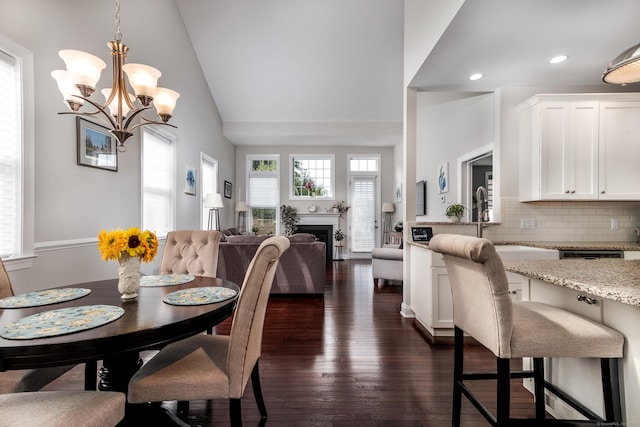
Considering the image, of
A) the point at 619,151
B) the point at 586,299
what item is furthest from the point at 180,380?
the point at 619,151

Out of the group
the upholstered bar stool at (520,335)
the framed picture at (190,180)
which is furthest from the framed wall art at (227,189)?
the upholstered bar stool at (520,335)

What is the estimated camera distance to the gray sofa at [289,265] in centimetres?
425

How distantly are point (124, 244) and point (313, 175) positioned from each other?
6.73 m

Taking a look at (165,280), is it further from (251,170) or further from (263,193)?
(251,170)

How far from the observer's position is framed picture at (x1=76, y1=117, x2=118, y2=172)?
2797mm

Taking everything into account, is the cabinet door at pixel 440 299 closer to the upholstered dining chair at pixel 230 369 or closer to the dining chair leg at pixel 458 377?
the dining chair leg at pixel 458 377

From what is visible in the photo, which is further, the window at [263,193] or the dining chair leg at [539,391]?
the window at [263,193]

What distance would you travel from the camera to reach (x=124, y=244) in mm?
1441

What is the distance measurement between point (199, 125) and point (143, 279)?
4338 millimetres

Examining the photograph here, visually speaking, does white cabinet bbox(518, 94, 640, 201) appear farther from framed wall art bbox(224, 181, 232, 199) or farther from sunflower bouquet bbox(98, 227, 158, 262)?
framed wall art bbox(224, 181, 232, 199)

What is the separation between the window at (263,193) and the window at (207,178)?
5.04ft

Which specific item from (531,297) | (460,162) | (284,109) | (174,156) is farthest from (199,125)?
(531,297)

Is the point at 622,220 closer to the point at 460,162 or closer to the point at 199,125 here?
the point at 460,162

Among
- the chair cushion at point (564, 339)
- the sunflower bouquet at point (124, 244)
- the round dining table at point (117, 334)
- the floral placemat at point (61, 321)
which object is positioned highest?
the sunflower bouquet at point (124, 244)
